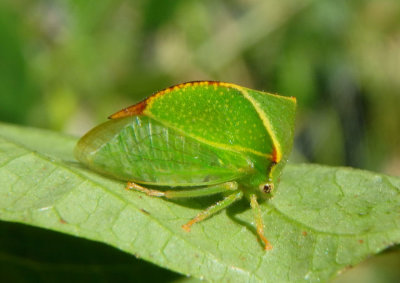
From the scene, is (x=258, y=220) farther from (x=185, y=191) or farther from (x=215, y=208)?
(x=185, y=191)

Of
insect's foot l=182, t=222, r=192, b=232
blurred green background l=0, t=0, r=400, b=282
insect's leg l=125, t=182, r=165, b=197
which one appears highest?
blurred green background l=0, t=0, r=400, b=282

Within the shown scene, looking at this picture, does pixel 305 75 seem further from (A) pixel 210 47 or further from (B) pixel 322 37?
(A) pixel 210 47

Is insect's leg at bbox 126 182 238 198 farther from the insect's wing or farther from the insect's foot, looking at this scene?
the insect's foot

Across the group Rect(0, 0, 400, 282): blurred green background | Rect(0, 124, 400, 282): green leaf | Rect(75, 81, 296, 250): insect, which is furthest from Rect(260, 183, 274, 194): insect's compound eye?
Rect(0, 0, 400, 282): blurred green background

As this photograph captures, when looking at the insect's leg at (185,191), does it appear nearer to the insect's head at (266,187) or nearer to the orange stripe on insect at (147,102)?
the insect's head at (266,187)

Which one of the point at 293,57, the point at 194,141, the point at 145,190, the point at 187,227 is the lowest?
the point at 187,227

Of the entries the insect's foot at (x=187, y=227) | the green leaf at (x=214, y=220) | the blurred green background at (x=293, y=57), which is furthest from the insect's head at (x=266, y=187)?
the blurred green background at (x=293, y=57)

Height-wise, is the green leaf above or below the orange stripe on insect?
below

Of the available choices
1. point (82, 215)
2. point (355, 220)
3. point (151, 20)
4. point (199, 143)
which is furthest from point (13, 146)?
point (151, 20)

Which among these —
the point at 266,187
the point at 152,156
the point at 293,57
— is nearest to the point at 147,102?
the point at 152,156
